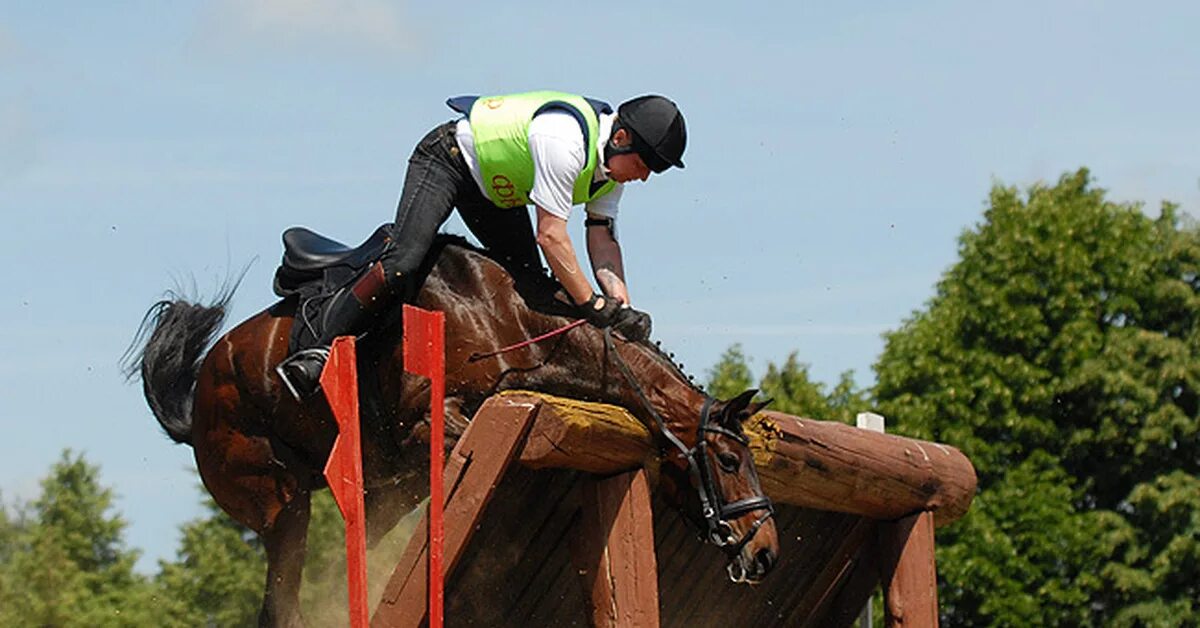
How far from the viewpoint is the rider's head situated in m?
5.47

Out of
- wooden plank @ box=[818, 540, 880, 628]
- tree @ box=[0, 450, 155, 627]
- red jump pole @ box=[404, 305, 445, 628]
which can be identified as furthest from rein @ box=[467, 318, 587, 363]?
tree @ box=[0, 450, 155, 627]

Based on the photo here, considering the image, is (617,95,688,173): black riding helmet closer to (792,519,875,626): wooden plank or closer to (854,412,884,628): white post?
(792,519,875,626): wooden plank

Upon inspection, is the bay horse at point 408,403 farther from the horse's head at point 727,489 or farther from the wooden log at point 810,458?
the wooden log at point 810,458

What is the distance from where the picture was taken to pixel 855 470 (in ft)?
21.2

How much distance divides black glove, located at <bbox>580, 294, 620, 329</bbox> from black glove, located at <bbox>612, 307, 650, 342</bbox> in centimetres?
2

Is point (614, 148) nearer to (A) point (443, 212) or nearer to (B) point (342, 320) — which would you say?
(A) point (443, 212)

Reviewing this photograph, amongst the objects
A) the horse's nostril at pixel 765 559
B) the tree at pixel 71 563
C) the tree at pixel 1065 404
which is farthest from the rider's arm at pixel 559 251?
the tree at pixel 1065 404

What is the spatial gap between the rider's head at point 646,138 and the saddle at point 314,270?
79 centimetres

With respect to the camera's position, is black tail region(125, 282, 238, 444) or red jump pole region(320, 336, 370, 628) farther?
black tail region(125, 282, 238, 444)

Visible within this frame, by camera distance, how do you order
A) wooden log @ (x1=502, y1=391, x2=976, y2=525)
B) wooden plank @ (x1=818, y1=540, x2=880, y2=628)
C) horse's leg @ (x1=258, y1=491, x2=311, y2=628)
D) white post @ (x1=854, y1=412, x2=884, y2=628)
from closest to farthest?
1. wooden log @ (x1=502, y1=391, x2=976, y2=525)
2. horse's leg @ (x1=258, y1=491, x2=311, y2=628)
3. wooden plank @ (x1=818, y1=540, x2=880, y2=628)
4. white post @ (x1=854, y1=412, x2=884, y2=628)

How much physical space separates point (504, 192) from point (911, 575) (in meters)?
2.37

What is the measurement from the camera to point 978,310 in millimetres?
25797

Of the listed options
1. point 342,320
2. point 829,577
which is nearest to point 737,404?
point 342,320

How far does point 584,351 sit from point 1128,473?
20673mm
